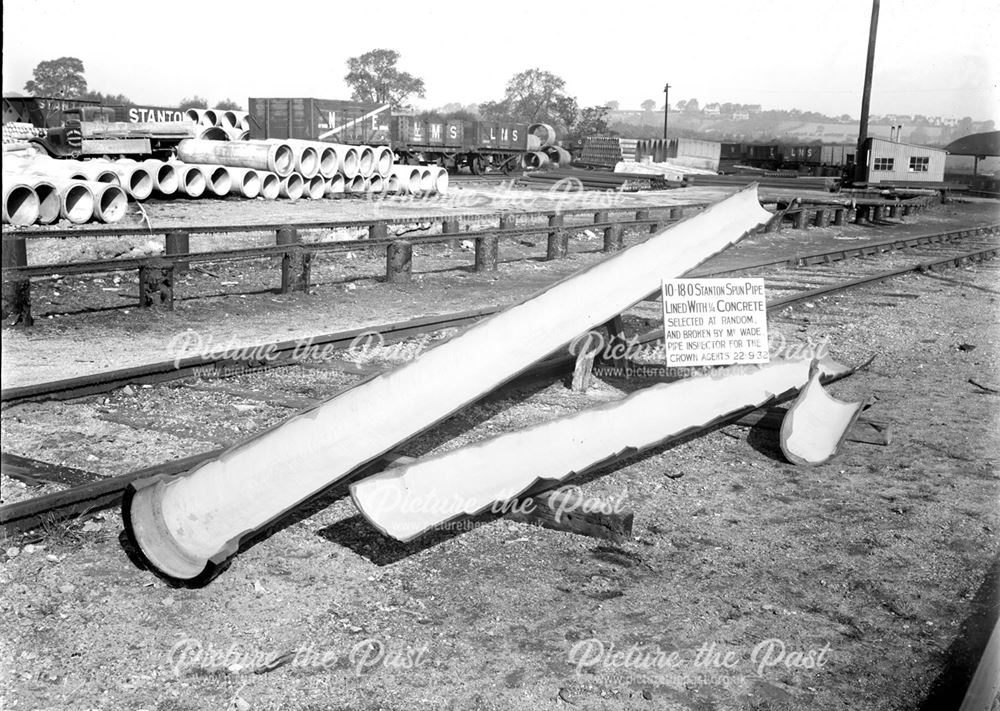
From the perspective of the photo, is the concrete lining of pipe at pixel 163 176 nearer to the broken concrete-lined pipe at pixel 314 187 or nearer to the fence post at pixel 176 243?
the broken concrete-lined pipe at pixel 314 187

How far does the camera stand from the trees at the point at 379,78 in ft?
253

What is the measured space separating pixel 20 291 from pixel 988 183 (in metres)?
54.9

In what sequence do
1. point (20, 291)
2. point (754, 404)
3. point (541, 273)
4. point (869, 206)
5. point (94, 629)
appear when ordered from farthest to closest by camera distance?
point (869, 206), point (541, 273), point (20, 291), point (754, 404), point (94, 629)

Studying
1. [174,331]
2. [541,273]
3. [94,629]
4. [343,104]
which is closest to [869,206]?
[541,273]

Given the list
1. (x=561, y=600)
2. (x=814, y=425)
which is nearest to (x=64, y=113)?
(x=814, y=425)

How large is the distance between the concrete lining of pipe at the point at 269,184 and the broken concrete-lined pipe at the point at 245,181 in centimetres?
14

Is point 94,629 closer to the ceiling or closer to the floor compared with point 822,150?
closer to the floor

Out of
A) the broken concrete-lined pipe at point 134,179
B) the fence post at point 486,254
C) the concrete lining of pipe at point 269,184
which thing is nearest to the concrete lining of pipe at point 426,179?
the concrete lining of pipe at point 269,184

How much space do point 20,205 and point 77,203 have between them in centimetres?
114

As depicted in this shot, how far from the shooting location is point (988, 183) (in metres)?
52.8

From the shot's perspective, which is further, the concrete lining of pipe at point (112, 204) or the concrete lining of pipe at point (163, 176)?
the concrete lining of pipe at point (163, 176)

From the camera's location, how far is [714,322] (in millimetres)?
6340

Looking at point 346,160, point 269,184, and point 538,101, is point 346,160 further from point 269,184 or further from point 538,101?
point 538,101

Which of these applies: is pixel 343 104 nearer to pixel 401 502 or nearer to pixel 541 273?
pixel 541 273
